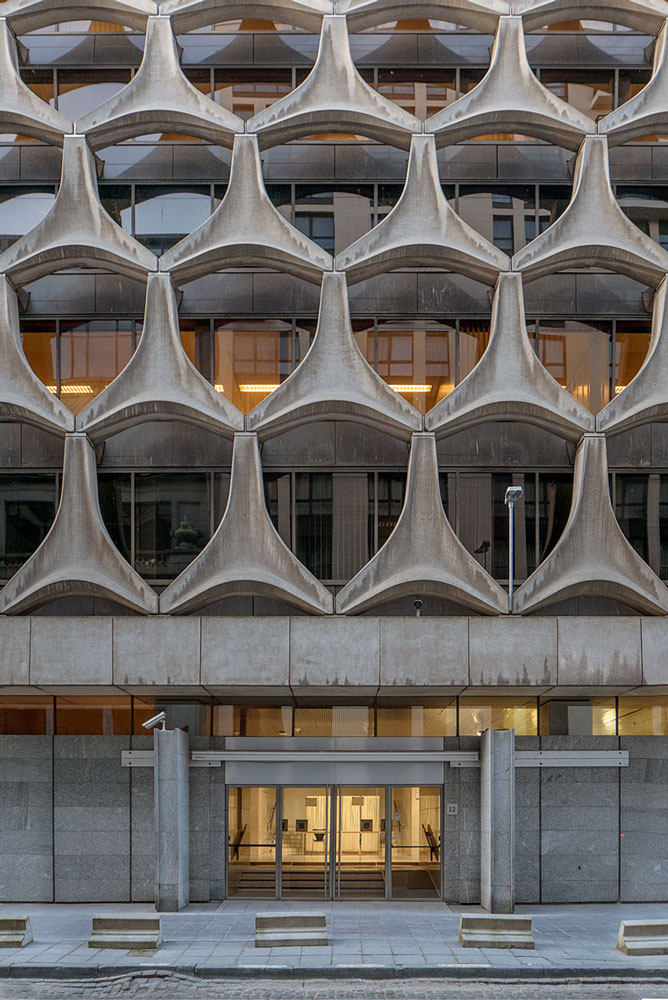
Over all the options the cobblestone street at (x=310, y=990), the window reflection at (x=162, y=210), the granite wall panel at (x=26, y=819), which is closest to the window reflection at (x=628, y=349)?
the window reflection at (x=162, y=210)

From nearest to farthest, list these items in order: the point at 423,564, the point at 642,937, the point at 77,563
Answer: the point at 642,937 → the point at 423,564 → the point at 77,563

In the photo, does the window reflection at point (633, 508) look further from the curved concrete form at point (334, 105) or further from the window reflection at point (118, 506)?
the window reflection at point (118, 506)

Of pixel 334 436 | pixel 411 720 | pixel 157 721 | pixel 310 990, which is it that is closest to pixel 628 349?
pixel 334 436

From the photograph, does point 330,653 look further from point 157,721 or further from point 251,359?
point 251,359

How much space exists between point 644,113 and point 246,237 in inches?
372

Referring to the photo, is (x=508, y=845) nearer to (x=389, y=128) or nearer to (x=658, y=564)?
(x=658, y=564)

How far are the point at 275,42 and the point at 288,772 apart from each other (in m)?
17.3

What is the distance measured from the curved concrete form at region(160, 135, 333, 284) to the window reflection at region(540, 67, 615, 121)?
7.54m

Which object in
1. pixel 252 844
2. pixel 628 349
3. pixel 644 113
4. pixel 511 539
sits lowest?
pixel 252 844

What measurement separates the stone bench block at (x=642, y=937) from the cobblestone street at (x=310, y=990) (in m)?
0.92

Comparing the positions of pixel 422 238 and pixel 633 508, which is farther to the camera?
pixel 633 508

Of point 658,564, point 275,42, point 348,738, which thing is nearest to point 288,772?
point 348,738

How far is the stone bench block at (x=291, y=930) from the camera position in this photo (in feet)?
50.9

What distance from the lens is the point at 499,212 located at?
2202 centimetres
